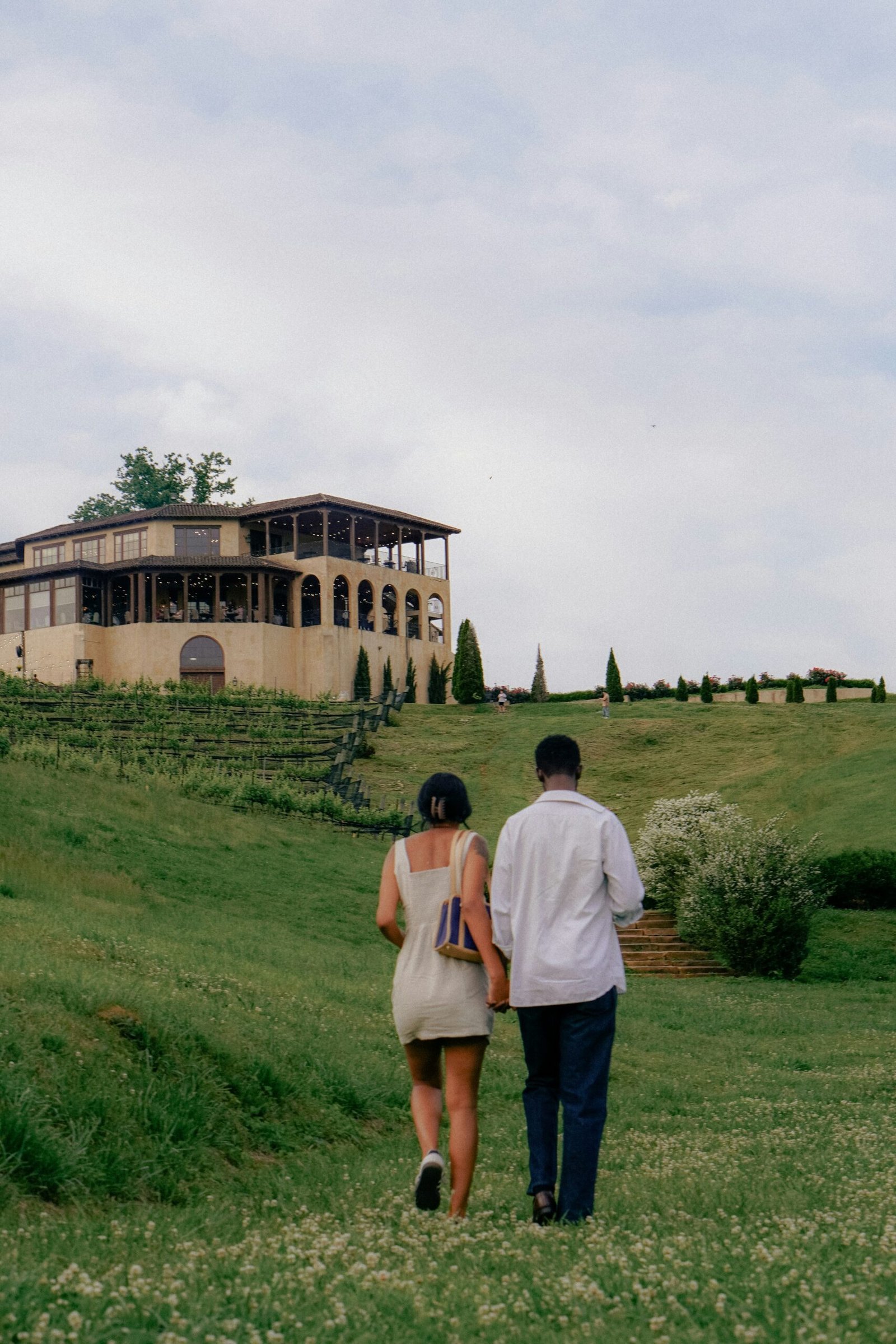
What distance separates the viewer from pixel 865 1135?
8344mm

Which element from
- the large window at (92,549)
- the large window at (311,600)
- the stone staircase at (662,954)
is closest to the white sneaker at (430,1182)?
the stone staircase at (662,954)

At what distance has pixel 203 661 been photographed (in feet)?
203

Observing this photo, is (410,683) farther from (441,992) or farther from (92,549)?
(441,992)

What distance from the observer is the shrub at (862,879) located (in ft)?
89.7

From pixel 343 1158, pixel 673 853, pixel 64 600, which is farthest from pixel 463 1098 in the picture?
pixel 64 600

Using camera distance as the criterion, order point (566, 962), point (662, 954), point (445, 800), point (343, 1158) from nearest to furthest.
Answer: point (566, 962) → point (445, 800) → point (343, 1158) → point (662, 954)

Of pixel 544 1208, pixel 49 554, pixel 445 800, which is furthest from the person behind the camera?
pixel 49 554

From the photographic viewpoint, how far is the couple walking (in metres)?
5.50

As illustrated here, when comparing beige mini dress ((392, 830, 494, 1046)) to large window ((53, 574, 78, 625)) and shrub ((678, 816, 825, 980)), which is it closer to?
shrub ((678, 816, 825, 980))

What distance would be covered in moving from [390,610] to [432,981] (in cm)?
6389

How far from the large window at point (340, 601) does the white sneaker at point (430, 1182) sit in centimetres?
5968

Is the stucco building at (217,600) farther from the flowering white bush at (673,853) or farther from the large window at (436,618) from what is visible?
the flowering white bush at (673,853)

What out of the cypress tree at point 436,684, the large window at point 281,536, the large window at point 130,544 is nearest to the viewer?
the large window at point 130,544

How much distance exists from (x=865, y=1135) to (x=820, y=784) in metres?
34.7
